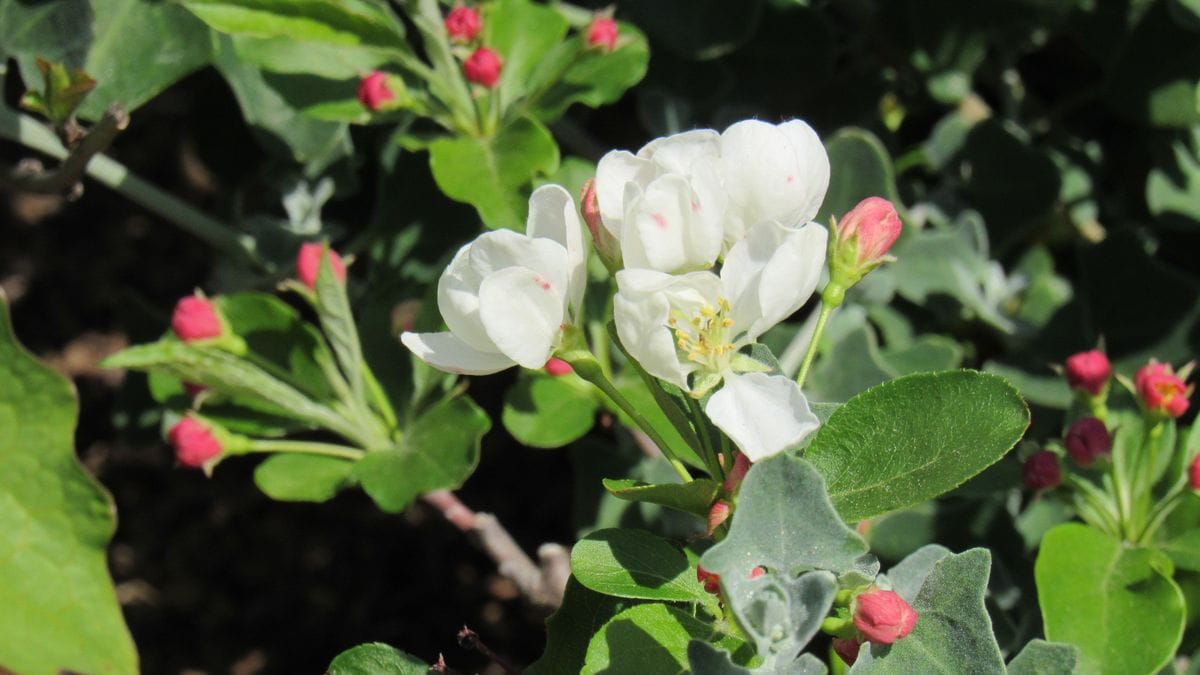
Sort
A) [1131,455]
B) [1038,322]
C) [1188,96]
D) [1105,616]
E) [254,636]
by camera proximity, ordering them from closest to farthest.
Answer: [1105,616]
[1131,455]
[1188,96]
[1038,322]
[254,636]

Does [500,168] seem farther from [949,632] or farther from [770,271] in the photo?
[949,632]

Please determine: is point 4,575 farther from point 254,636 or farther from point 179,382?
point 254,636

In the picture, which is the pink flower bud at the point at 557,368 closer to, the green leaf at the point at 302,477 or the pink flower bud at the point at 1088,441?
the green leaf at the point at 302,477

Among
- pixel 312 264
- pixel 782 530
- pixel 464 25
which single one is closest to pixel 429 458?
pixel 312 264

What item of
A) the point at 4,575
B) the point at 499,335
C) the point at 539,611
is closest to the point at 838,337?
the point at 539,611

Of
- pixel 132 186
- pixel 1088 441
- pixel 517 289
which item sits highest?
pixel 517 289

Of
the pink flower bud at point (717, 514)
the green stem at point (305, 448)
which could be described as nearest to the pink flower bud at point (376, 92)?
the green stem at point (305, 448)
